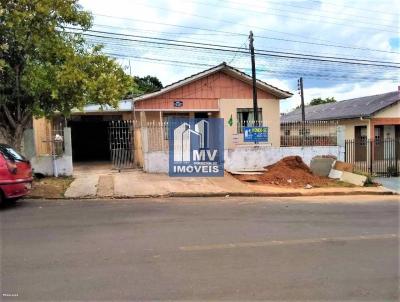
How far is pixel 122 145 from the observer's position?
17688 millimetres

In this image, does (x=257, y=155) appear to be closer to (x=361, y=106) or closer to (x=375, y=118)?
(x=375, y=118)

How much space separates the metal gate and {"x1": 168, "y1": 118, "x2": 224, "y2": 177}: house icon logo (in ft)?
5.50

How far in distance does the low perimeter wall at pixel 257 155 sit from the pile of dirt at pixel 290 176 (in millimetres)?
475

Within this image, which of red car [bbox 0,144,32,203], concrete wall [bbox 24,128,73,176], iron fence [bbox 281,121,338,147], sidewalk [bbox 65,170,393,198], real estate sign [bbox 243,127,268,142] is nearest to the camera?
red car [bbox 0,144,32,203]

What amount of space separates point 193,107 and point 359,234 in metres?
14.7

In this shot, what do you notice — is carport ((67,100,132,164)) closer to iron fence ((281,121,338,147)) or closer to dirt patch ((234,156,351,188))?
iron fence ((281,121,338,147))

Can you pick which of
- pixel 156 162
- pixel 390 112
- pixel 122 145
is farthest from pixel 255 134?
pixel 390 112

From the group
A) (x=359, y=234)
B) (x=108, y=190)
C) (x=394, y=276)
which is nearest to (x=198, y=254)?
(x=394, y=276)

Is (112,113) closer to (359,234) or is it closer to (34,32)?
(34,32)

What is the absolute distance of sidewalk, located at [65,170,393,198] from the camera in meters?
13.4

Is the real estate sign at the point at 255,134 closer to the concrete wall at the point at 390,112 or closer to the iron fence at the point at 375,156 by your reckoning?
the iron fence at the point at 375,156

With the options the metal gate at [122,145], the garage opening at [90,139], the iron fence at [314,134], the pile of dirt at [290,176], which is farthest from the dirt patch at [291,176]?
the garage opening at [90,139]

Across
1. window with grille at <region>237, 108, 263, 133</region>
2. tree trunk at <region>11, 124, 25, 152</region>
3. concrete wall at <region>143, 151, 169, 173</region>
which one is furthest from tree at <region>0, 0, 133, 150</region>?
window with grille at <region>237, 108, 263, 133</region>

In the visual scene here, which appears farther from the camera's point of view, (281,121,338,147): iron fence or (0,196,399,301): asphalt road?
(281,121,338,147): iron fence
